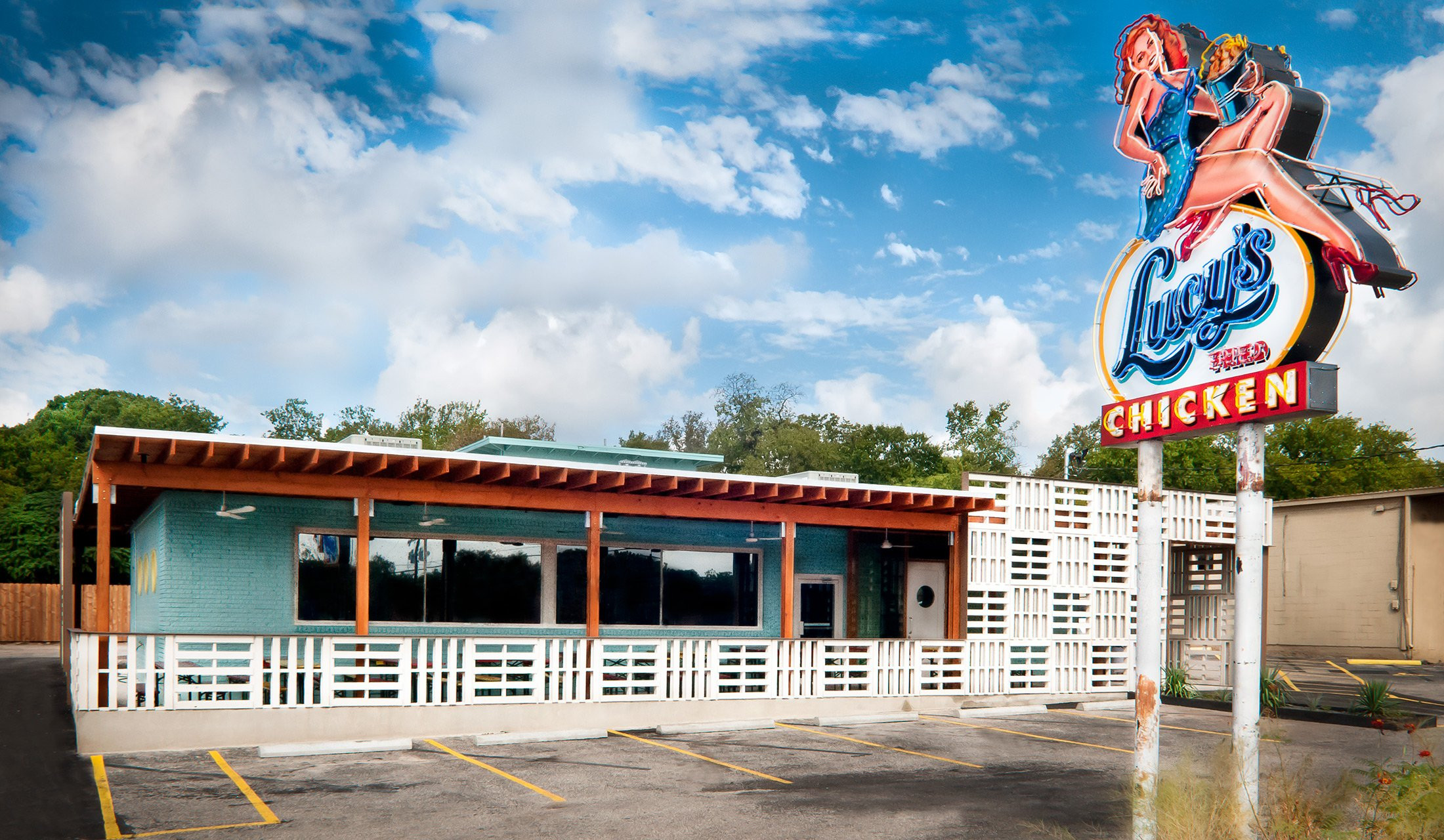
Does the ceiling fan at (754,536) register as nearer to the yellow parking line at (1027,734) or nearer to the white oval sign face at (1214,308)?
the yellow parking line at (1027,734)

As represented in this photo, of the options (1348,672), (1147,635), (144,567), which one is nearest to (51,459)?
(144,567)

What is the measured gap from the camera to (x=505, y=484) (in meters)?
15.3

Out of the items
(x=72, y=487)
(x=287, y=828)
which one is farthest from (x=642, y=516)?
(x=72, y=487)

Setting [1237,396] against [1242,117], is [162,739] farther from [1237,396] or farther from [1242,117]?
[1242,117]

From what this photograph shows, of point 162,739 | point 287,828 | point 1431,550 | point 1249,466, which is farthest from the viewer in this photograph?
point 1431,550

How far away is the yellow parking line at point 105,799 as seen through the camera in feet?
28.3

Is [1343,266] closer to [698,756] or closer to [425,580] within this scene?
[698,756]

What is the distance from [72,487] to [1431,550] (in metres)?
52.2

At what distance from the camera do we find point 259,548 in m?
15.5

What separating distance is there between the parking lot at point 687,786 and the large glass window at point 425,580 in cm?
348

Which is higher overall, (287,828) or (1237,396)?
(1237,396)

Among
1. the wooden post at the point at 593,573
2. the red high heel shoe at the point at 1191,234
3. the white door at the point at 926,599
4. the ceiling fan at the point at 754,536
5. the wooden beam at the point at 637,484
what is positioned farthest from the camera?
the white door at the point at 926,599

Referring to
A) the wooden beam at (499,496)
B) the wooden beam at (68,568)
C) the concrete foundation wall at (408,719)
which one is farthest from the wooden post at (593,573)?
the wooden beam at (68,568)

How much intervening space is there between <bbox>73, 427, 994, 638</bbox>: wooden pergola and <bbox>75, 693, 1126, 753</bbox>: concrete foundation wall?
1.25 metres
